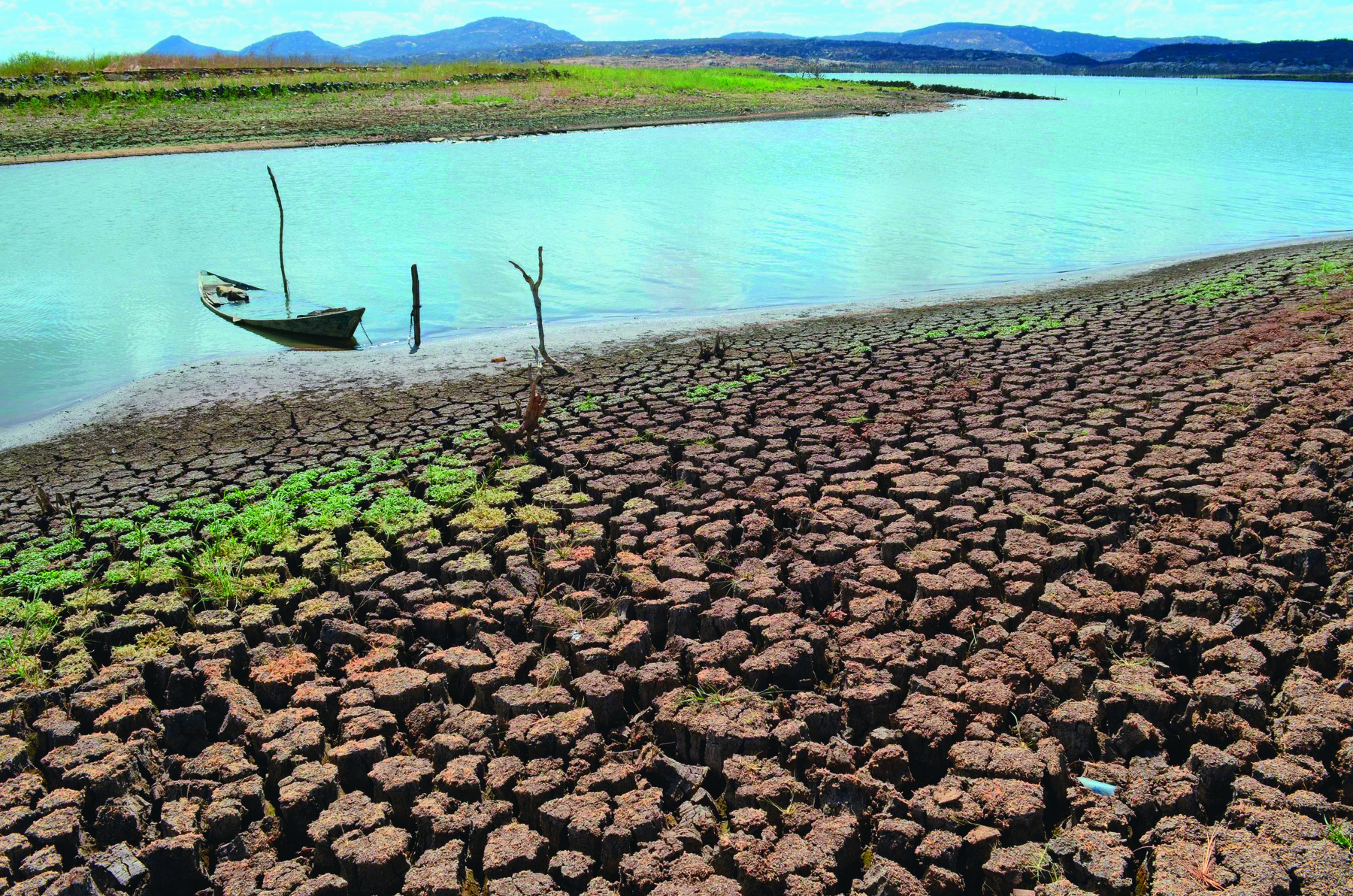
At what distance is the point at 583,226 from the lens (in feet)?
69.3

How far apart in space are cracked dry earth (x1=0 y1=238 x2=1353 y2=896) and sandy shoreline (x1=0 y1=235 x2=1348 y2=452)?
1.98m

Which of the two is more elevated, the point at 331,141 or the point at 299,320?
the point at 331,141

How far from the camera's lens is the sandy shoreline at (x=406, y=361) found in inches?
402

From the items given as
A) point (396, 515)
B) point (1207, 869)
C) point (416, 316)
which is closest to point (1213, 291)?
point (416, 316)

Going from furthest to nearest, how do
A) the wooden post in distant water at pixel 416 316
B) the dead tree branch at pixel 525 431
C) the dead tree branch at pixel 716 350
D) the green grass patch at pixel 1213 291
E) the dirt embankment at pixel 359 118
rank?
the dirt embankment at pixel 359 118 → the wooden post in distant water at pixel 416 316 → the green grass patch at pixel 1213 291 → the dead tree branch at pixel 716 350 → the dead tree branch at pixel 525 431

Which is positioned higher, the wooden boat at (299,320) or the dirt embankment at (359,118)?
the dirt embankment at (359,118)

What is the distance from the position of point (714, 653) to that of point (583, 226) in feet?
57.6

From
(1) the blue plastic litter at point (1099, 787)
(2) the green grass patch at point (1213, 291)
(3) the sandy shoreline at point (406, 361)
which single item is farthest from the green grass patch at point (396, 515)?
(2) the green grass patch at point (1213, 291)

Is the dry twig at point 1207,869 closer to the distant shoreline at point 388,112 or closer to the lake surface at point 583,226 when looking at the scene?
the lake surface at point 583,226

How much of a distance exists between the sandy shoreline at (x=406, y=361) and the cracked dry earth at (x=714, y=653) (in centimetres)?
198

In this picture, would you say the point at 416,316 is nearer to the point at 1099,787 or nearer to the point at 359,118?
the point at 1099,787

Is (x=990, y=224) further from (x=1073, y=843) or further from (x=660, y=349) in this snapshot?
(x=1073, y=843)

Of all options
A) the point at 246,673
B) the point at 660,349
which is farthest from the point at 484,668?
the point at 660,349

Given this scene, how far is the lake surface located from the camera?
14531mm
